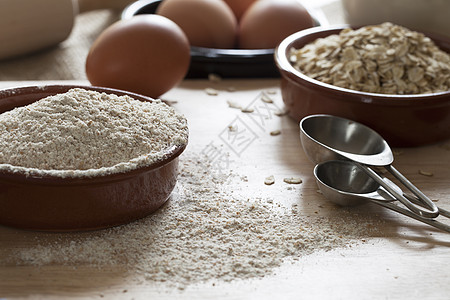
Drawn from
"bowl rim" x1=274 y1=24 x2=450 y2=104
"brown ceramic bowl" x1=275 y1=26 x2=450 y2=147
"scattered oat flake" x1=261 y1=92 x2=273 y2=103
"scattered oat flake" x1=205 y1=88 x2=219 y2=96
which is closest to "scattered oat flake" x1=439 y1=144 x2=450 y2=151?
"brown ceramic bowl" x1=275 y1=26 x2=450 y2=147

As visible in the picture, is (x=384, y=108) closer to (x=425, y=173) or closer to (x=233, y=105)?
(x=425, y=173)

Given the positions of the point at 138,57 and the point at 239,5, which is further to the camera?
the point at 239,5

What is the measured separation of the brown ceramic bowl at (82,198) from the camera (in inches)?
27.4

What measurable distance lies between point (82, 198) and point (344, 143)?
455 mm

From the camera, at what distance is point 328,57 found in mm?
1090

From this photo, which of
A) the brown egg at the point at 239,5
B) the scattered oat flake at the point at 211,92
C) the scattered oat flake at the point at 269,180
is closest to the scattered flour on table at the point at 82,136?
the scattered oat flake at the point at 269,180

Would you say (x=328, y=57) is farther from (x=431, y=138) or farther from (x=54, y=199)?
(x=54, y=199)

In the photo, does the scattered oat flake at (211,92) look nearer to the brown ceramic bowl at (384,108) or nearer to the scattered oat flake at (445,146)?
the brown ceramic bowl at (384,108)

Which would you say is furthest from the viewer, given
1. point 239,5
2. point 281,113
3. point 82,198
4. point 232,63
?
point 239,5

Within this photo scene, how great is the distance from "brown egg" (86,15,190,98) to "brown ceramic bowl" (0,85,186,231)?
0.35 m

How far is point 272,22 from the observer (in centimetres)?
131

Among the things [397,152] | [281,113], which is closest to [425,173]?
[397,152]

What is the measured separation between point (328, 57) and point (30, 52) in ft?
2.38

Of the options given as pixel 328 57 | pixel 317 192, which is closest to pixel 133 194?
pixel 317 192
